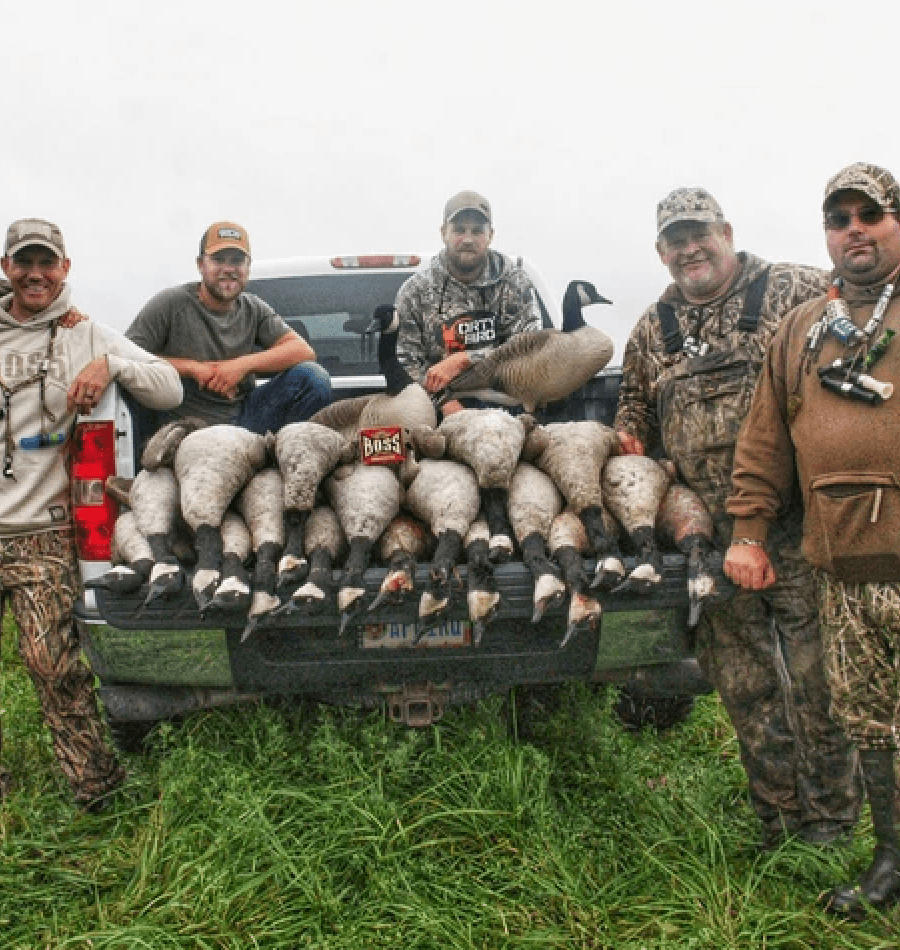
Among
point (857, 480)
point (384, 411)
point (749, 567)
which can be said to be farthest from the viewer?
point (384, 411)

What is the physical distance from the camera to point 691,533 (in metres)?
3.57

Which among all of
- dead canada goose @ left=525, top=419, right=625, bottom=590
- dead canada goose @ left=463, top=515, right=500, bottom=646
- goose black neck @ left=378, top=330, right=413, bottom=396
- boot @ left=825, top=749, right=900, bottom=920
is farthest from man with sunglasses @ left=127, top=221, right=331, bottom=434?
boot @ left=825, top=749, right=900, bottom=920

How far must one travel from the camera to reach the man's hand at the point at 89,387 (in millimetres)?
3820

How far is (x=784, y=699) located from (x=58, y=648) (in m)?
2.78

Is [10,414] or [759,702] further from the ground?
[10,414]

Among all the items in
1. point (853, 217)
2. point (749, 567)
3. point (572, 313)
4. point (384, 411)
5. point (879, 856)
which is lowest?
point (879, 856)

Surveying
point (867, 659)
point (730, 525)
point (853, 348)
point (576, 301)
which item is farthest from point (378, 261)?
point (867, 659)

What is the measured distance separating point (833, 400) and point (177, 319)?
10.3 ft

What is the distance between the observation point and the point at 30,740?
Answer: 16.2 feet

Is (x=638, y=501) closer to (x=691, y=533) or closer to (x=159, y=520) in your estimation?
(x=691, y=533)

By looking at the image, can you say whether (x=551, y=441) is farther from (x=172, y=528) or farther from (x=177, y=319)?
(x=177, y=319)

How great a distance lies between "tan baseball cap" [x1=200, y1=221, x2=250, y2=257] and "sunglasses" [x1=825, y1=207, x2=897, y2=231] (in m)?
2.87

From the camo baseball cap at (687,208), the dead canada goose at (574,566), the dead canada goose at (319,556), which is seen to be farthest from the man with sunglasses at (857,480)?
the dead canada goose at (319,556)

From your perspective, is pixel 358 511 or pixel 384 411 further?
pixel 384 411
